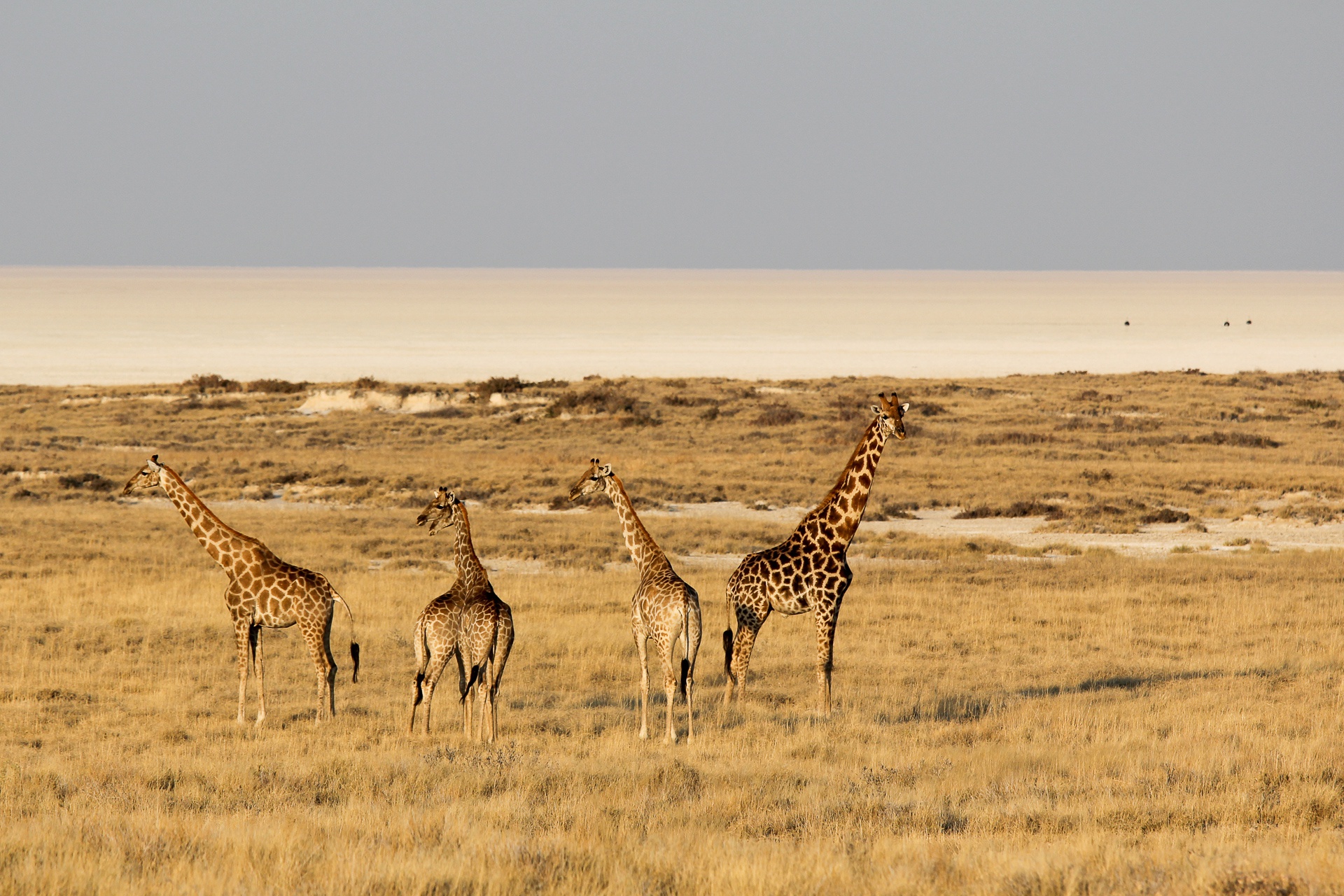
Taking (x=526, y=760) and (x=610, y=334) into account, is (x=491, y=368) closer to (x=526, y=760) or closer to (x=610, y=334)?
(x=610, y=334)

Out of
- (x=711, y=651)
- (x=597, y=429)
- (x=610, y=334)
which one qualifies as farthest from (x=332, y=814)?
(x=610, y=334)

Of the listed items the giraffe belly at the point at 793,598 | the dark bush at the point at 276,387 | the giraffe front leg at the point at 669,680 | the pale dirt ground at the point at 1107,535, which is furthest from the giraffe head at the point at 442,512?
the dark bush at the point at 276,387

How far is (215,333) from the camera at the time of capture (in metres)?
140

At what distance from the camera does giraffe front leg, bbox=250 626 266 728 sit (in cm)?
1286

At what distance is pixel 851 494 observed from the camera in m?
14.0

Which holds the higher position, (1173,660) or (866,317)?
(866,317)

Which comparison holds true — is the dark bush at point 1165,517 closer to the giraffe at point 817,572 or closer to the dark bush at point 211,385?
the giraffe at point 817,572

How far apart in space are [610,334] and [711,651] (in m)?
130

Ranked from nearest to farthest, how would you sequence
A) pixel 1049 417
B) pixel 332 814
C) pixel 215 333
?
pixel 332 814
pixel 1049 417
pixel 215 333

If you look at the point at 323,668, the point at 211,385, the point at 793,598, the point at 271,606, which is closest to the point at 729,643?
the point at 793,598

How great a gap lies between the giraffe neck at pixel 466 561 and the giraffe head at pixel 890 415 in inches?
163

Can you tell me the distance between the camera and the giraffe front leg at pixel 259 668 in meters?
12.9

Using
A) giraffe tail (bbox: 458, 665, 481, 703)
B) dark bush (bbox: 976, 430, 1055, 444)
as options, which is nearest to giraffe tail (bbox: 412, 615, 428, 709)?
giraffe tail (bbox: 458, 665, 481, 703)

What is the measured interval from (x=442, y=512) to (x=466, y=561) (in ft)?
1.67
